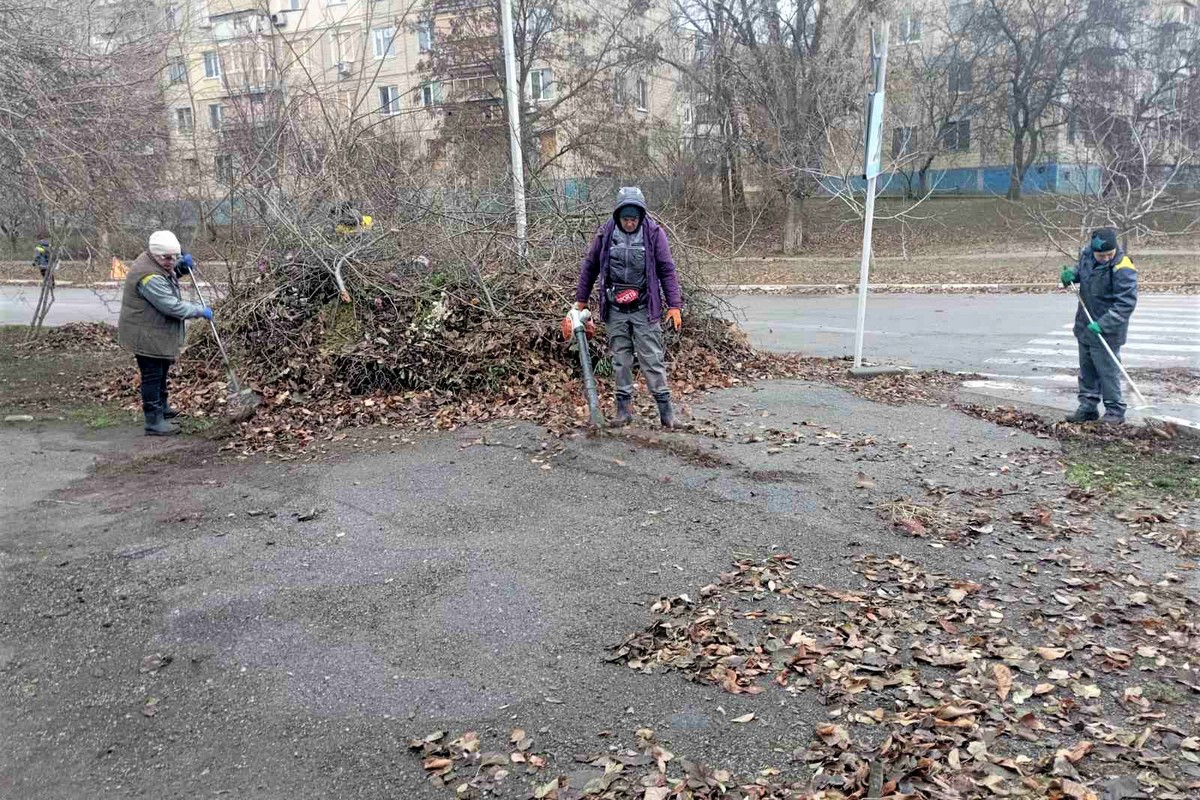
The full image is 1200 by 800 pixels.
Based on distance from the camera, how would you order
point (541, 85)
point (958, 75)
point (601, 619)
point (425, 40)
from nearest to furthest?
point (601, 619) < point (541, 85) < point (425, 40) < point (958, 75)

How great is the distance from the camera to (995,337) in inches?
530

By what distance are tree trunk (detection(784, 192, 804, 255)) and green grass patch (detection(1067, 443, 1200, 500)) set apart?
2710 centimetres

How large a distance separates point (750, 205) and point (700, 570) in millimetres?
32757

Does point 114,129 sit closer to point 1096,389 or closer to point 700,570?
point 700,570

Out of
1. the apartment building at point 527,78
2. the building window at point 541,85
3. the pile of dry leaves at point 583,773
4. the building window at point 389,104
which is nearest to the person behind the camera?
the pile of dry leaves at point 583,773

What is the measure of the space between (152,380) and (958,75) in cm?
3925

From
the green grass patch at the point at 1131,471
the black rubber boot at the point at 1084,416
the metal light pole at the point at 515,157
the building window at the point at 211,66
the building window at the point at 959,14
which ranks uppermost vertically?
the building window at the point at 959,14

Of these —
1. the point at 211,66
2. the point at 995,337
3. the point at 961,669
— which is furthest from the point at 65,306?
the point at 961,669

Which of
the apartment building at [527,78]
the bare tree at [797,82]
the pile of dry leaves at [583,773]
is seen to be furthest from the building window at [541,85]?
the pile of dry leaves at [583,773]

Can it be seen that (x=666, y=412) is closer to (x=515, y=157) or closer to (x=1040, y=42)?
(x=515, y=157)

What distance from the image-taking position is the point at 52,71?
30.2 ft

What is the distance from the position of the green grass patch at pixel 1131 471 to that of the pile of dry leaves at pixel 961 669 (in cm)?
154

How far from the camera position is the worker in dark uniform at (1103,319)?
24.5 ft

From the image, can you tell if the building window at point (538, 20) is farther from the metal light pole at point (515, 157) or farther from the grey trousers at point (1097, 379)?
the grey trousers at point (1097, 379)
